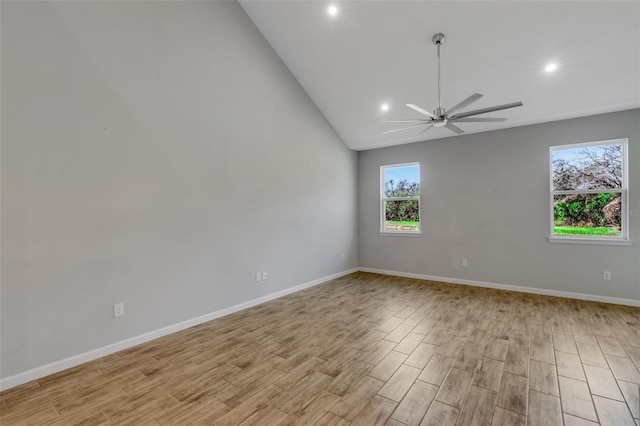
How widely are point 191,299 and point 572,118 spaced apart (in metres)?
5.80

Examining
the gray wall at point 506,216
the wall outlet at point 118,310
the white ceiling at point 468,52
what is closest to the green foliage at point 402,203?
the gray wall at point 506,216

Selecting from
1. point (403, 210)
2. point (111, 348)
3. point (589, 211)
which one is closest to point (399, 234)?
point (403, 210)

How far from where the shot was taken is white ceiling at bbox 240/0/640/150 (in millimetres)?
2934

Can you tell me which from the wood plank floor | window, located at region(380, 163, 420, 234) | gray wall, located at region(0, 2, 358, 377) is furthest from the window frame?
gray wall, located at region(0, 2, 358, 377)

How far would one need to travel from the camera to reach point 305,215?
4914mm

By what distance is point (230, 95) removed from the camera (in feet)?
12.3

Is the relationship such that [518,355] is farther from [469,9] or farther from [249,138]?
[249,138]

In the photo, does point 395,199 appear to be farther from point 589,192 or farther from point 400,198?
point 589,192

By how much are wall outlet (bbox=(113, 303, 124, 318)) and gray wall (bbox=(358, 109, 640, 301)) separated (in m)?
4.57

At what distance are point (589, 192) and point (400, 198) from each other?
111 inches

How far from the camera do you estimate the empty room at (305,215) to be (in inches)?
85.4

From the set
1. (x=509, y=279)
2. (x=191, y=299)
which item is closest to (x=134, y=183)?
(x=191, y=299)

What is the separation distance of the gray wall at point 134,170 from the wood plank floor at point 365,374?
475 millimetres

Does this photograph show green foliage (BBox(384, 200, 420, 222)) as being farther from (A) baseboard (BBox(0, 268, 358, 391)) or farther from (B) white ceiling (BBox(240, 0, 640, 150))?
(A) baseboard (BBox(0, 268, 358, 391))
